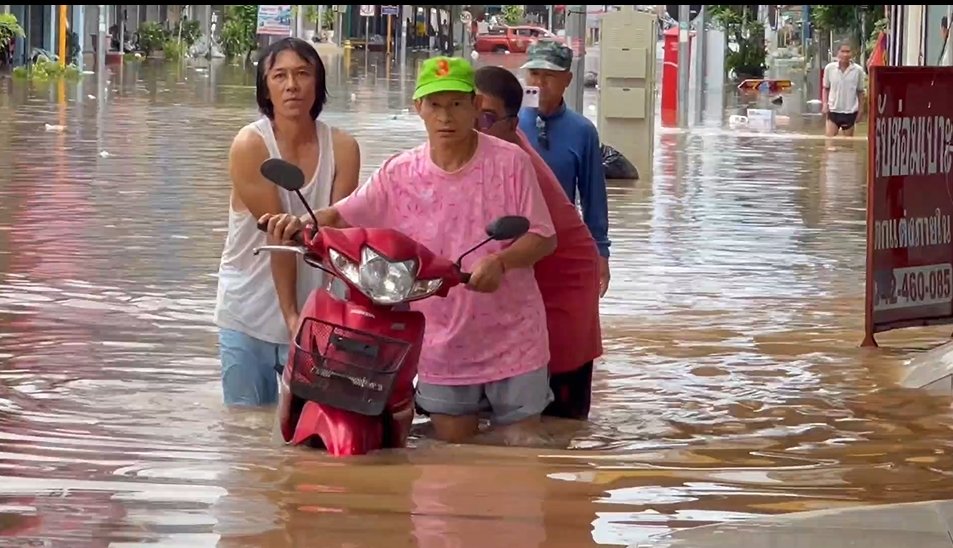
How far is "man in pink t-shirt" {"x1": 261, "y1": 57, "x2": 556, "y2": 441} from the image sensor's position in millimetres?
6262

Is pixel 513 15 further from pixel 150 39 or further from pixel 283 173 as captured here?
pixel 283 173

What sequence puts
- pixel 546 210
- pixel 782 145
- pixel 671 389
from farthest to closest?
pixel 782 145, pixel 671 389, pixel 546 210

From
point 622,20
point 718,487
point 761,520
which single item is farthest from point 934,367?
point 622,20

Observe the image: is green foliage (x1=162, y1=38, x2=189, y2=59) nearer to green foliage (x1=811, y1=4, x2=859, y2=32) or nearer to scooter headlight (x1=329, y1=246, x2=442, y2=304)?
green foliage (x1=811, y1=4, x2=859, y2=32)

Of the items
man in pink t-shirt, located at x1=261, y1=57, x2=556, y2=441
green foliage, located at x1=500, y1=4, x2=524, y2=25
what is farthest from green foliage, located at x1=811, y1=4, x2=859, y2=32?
green foliage, located at x1=500, y1=4, x2=524, y2=25

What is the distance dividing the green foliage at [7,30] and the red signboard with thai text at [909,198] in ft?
123

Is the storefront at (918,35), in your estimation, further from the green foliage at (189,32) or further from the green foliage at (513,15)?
the green foliage at (513,15)

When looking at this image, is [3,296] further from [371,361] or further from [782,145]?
[782,145]

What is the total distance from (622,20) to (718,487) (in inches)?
593

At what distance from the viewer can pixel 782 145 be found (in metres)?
26.9

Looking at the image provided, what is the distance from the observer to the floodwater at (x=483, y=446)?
18.4 ft

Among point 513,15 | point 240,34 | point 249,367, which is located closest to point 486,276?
point 249,367

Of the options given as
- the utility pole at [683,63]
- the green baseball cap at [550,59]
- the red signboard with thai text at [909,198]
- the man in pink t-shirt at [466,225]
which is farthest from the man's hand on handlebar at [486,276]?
the utility pole at [683,63]

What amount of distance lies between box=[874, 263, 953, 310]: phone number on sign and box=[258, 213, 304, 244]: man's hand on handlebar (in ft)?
14.7
